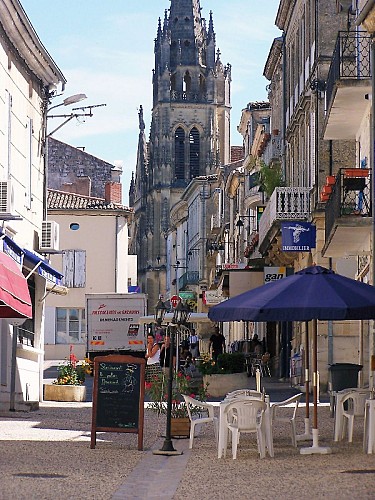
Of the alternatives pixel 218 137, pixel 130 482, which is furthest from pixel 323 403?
pixel 218 137

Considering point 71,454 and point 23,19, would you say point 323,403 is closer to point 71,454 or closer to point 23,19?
point 23,19

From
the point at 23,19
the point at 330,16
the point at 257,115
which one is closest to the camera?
the point at 23,19

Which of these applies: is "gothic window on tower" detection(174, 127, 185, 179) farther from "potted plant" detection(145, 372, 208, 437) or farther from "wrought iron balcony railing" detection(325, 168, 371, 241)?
"potted plant" detection(145, 372, 208, 437)

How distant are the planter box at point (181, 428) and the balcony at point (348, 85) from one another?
323 inches

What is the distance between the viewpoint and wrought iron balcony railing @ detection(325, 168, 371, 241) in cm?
2428

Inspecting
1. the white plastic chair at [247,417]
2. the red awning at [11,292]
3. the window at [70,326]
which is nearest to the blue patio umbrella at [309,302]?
the white plastic chair at [247,417]

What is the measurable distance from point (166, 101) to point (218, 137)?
21.2 ft

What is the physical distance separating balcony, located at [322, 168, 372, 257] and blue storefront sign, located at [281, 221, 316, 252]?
606 centimetres

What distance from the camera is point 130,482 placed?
44.2ft

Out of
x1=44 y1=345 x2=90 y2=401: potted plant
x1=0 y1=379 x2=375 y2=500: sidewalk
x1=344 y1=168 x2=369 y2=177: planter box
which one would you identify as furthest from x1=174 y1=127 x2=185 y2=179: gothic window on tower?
x1=0 y1=379 x2=375 y2=500: sidewalk

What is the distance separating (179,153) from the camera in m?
134

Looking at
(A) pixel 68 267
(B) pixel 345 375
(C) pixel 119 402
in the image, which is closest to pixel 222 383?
(B) pixel 345 375

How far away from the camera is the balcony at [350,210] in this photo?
24.3m

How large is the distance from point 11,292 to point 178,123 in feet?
383
